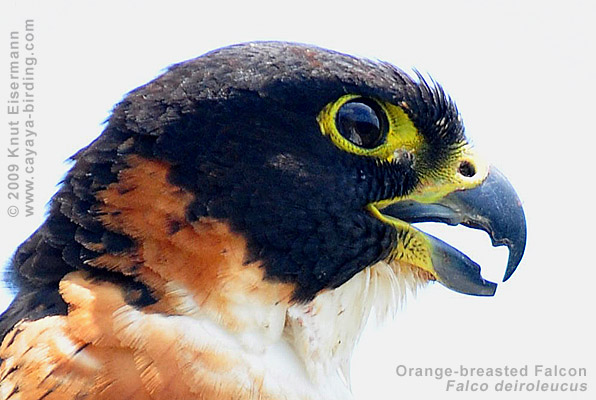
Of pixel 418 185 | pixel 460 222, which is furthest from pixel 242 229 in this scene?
pixel 460 222

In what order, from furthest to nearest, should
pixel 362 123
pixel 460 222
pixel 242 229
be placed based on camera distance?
pixel 460 222
pixel 362 123
pixel 242 229

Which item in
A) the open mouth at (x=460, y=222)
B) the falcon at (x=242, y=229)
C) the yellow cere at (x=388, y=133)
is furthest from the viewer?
the open mouth at (x=460, y=222)

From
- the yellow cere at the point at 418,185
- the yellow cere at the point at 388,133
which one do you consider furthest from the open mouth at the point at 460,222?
the yellow cere at the point at 388,133

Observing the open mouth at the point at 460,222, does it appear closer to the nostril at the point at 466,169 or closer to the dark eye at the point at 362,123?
the nostril at the point at 466,169

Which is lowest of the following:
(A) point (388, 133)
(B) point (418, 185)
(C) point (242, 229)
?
(C) point (242, 229)

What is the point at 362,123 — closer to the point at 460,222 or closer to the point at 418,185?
the point at 418,185

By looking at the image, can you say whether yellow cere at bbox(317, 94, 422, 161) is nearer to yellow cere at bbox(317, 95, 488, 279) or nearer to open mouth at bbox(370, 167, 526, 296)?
yellow cere at bbox(317, 95, 488, 279)

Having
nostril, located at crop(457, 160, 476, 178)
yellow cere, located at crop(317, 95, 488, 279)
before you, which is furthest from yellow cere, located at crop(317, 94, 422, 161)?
nostril, located at crop(457, 160, 476, 178)

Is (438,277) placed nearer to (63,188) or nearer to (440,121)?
(440,121)

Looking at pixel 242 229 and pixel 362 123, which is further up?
pixel 362 123
